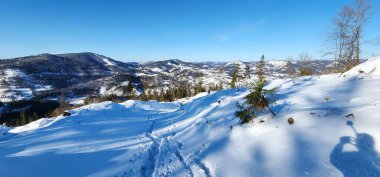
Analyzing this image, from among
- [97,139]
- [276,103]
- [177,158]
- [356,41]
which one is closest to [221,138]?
[177,158]

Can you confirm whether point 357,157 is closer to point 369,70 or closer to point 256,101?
point 256,101

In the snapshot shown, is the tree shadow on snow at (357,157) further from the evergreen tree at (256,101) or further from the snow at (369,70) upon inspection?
the snow at (369,70)

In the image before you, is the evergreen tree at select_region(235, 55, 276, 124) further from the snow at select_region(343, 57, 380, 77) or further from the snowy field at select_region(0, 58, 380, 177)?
the snow at select_region(343, 57, 380, 77)

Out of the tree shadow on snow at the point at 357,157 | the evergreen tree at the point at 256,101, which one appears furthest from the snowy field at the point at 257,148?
Answer: the evergreen tree at the point at 256,101

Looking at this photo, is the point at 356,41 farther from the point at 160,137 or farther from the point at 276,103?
the point at 160,137

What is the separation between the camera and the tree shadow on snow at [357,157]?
5.23 m

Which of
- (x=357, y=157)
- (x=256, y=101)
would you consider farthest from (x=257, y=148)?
(x=357, y=157)

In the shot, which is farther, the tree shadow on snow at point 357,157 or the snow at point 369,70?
the snow at point 369,70

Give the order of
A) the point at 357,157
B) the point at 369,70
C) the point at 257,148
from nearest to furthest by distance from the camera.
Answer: the point at 357,157
the point at 257,148
the point at 369,70

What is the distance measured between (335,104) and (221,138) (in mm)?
4448

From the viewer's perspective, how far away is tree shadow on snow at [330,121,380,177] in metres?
5.23

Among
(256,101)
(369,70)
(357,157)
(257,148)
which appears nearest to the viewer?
(357,157)

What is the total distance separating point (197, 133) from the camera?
12.2 meters

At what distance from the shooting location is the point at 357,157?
563 centimetres
